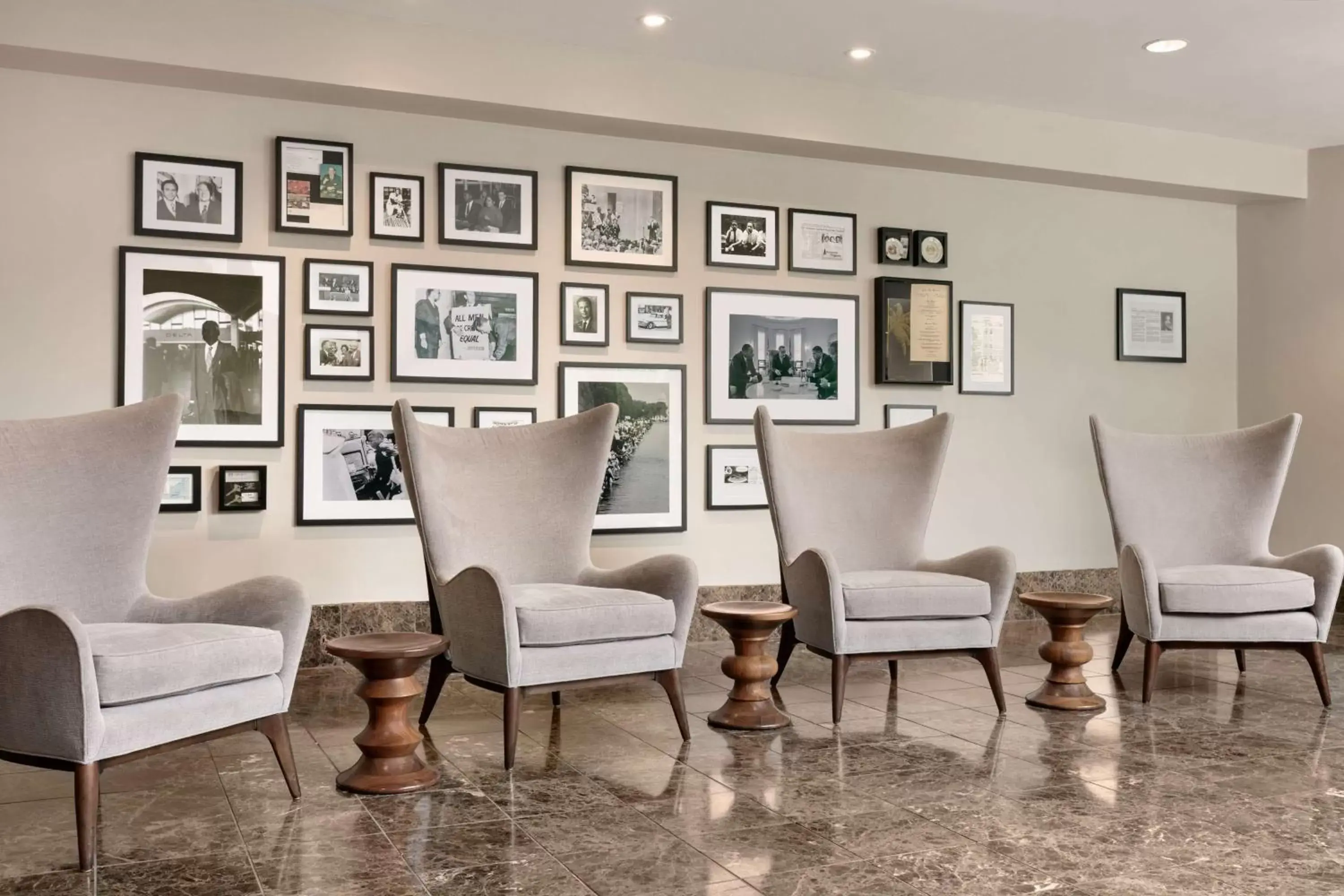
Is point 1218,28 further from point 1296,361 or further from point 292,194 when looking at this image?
point 292,194

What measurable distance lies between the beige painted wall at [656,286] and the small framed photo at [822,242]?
0.19ft

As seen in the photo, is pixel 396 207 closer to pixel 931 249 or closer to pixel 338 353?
pixel 338 353

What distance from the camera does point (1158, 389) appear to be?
731cm

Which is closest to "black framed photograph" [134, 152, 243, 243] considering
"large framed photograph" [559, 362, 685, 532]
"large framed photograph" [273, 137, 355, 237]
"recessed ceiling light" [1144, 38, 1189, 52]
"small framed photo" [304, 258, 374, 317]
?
"large framed photograph" [273, 137, 355, 237]

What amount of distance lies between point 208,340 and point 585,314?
174 cm

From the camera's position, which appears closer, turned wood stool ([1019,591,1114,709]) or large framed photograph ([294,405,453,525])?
turned wood stool ([1019,591,1114,709])

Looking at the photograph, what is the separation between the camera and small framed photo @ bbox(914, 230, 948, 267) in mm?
6578

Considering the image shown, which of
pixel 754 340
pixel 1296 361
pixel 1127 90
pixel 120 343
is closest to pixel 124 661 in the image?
pixel 120 343

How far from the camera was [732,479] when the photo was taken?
20.2 feet

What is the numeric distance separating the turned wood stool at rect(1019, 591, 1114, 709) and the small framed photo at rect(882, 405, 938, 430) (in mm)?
2039

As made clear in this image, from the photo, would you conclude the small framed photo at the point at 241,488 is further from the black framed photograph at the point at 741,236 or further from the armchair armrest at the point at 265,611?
the black framed photograph at the point at 741,236

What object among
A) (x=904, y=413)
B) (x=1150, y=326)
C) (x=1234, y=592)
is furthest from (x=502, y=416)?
(x=1150, y=326)

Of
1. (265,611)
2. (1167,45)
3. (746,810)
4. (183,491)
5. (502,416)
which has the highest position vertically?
(1167,45)

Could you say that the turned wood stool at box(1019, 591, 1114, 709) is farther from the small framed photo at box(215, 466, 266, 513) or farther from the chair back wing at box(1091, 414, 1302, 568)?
the small framed photo at box(215, 466, 266, 513)
